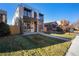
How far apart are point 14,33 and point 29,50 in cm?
40

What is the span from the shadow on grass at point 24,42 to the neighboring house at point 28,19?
138 millimetres

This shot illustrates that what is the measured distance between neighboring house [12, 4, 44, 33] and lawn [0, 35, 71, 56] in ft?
0.47

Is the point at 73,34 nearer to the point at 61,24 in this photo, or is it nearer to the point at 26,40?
the point at 61,24

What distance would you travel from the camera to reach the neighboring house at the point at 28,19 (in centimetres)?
372

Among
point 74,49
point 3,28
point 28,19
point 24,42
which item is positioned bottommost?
point 74,49

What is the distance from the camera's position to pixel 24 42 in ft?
12.1

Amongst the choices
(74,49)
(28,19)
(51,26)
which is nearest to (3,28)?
(28,19)

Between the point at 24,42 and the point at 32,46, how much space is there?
15cm

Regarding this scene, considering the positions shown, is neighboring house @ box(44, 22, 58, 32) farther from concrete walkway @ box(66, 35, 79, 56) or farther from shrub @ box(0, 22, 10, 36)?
shrub @ box(0, 22, 10, 36)

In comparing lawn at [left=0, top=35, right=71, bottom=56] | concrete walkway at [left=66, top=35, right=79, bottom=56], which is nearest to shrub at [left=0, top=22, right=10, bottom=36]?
lawn at [left=0, top=35, right=71, bottom=56]

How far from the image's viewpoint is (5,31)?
3693 mm

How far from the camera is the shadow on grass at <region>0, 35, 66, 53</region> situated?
365 cm

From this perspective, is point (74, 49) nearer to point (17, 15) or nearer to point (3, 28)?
point (17, 15)

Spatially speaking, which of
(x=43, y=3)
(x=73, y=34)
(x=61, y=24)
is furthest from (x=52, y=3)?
(x=73, y=34)
